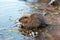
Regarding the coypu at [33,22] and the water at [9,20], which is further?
the coypu at [33,22]

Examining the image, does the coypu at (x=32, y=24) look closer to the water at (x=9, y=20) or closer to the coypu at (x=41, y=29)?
the coypu at (x=41, y=29)

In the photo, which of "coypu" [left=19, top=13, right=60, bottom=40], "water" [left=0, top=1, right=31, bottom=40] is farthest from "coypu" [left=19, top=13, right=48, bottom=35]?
"water" [left=0, top=1, right=31, bottom=40]

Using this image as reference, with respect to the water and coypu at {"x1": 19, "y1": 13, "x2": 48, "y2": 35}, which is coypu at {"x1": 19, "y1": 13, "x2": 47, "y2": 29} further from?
the water

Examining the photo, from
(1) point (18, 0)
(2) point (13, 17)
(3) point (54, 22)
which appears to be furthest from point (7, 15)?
(1) point (18, 0)

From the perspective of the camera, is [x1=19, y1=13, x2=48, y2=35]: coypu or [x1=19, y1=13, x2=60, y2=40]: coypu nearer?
[x1=19, y1=13, x2=60, y2=40]: coypu

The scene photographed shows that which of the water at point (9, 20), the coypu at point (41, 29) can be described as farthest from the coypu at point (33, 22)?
the water at point (9, 20)

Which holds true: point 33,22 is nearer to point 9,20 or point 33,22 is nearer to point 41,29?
point 41,29

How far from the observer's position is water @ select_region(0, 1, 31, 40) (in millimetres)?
4595

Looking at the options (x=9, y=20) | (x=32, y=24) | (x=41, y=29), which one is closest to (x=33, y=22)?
(x=32, y=24)

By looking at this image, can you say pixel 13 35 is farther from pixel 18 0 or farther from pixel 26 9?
pixel 18 0

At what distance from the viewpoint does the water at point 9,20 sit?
15.1ft

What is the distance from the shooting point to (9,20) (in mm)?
5859

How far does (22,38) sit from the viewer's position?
450 cm

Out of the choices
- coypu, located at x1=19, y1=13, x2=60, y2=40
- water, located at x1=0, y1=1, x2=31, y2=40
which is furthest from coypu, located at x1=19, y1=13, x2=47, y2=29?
water, located at x1=0, y1=1, x2=31, y2=40
